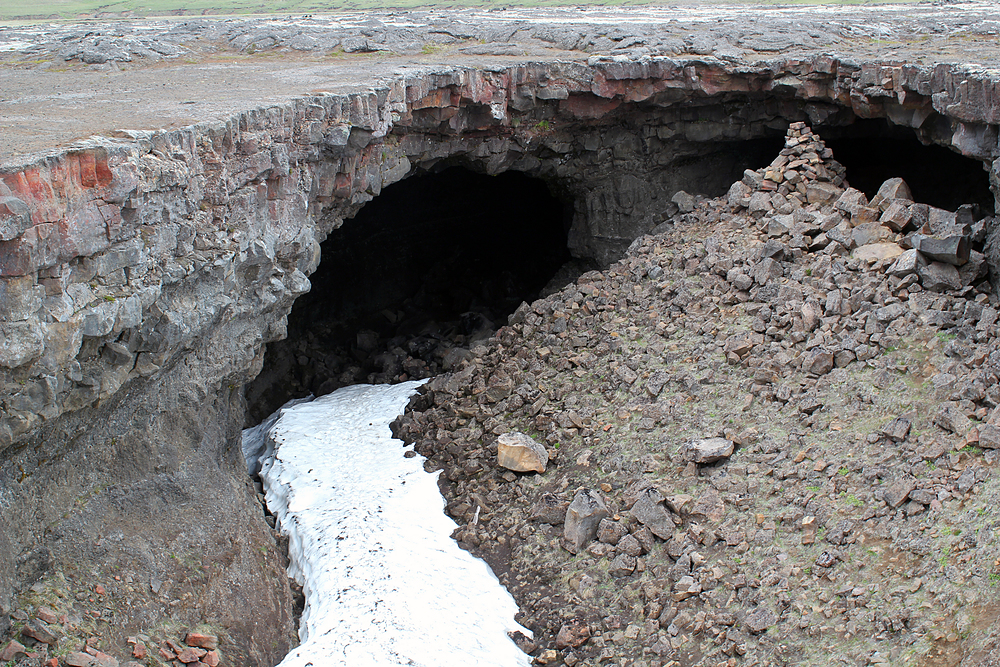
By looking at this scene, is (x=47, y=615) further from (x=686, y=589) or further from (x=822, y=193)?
(x=822, y=193)

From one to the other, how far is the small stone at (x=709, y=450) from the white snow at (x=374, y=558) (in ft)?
9.09

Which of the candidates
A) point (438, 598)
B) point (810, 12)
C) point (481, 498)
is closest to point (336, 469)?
point (481, 498)

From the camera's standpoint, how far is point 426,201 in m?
20.1

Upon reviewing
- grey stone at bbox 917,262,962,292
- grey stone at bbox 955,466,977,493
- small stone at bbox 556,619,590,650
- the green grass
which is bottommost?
small stone at bbox 556,619,590,650

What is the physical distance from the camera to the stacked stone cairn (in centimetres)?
1072

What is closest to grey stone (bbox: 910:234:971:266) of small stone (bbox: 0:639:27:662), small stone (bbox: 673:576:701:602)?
small stone (bbox: 673:576:701:602)

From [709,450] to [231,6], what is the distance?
2102 cm

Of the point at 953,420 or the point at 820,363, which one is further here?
the point at 820,363

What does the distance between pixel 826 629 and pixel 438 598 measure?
13.4 feet

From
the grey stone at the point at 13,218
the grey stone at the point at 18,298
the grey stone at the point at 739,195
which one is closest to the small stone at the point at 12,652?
the grey stone at the point at 18,298

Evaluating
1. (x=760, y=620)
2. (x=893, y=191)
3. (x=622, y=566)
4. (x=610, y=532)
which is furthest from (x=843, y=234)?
(x=760, y=620)

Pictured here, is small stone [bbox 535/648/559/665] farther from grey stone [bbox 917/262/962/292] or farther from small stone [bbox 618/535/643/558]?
grey stone [bbox 917/262/962/292]

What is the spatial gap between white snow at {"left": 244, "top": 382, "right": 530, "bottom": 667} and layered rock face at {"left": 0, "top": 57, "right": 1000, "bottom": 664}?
0.55 meters

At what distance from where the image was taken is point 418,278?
20.0m
